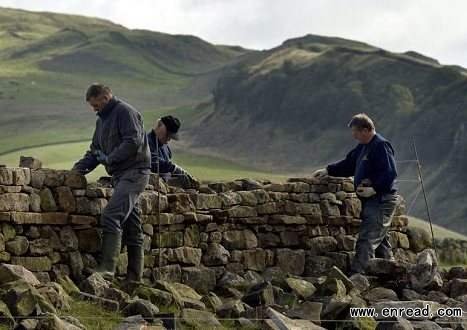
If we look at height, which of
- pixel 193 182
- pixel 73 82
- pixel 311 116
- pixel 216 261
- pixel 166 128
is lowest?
pixel 216 261

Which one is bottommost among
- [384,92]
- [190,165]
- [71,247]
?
[71,247]

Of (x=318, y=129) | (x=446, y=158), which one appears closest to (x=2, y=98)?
(x=318, y=129)

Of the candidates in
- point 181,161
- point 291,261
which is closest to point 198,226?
point 291,261

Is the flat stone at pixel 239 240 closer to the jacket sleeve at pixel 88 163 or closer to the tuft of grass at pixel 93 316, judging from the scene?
the jacket sleeve at pixel 88 163

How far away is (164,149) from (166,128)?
0.48 metres

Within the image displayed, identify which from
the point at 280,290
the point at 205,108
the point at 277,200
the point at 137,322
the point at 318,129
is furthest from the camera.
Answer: the point at 205,108

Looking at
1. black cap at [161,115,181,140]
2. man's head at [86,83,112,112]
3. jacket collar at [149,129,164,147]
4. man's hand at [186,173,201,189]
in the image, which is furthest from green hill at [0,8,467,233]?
man's head at [86,83,112,112]

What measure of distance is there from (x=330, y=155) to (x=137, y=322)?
80.2 m

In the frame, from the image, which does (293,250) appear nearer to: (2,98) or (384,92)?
(384,92)

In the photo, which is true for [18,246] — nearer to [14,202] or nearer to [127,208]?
[14,202]

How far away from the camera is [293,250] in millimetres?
15484

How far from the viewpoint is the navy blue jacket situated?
1279cm

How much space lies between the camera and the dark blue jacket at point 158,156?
1461 cm

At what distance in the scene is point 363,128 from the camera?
48.0 ft
